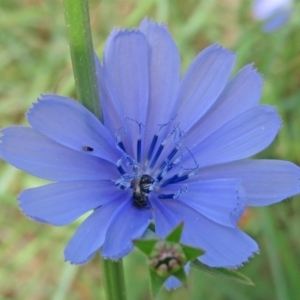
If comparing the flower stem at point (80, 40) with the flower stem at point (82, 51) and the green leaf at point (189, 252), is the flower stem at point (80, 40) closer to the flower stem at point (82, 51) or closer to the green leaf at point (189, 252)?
the flower stem at point (82, 51)

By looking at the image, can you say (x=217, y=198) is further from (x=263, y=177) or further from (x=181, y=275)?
(x=181, y=275)

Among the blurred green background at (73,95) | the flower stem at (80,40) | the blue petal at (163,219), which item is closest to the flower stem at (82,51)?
the flower stem at (80,40)

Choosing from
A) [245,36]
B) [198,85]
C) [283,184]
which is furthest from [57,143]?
[245,36]

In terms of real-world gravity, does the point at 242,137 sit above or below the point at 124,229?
above

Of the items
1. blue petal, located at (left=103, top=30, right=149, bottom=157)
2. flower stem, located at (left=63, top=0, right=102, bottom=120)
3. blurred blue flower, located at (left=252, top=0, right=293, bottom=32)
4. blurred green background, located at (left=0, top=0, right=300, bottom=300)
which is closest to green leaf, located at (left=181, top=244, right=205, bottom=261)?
flower stem, located at (left=63, top=0, right=102, bottom=120)

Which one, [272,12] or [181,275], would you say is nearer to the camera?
[181,275]

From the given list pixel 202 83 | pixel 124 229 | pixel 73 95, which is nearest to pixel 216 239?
pixel 124 229
